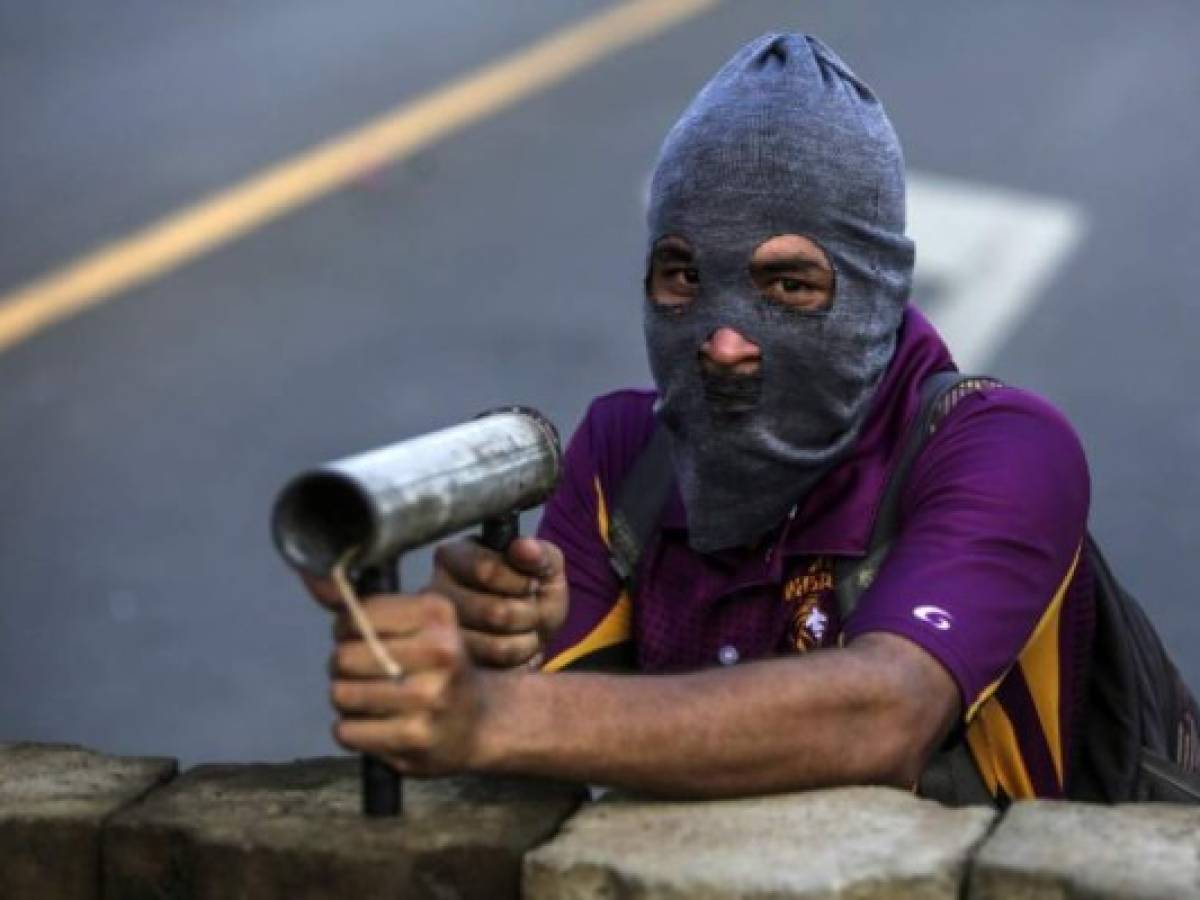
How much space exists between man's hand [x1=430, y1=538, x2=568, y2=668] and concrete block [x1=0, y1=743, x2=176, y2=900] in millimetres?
414

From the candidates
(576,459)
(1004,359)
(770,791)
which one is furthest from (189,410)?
(770,791)

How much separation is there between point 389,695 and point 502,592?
0.47 m

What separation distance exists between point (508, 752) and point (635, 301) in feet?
23.2

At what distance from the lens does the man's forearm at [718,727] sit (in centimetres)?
336

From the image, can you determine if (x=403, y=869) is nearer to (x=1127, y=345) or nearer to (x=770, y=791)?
(x=770, y=791)

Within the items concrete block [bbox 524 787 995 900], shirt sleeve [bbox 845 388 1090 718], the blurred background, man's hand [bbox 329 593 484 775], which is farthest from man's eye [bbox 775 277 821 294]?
the blurred background

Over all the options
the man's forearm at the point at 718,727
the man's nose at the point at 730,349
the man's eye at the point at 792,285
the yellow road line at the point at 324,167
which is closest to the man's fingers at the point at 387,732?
the man's forearm at the point at 718,727

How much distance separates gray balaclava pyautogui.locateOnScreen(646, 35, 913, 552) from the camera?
3.94 metres

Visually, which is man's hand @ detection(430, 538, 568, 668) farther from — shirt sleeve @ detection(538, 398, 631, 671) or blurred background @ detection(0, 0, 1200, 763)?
blurred background @ detection(0, 0, 1200, 763)

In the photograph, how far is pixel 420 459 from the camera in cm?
310

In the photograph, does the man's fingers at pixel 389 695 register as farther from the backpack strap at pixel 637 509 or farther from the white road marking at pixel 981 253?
the white road marking at pixel 981 253

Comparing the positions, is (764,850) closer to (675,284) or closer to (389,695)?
(389,695)

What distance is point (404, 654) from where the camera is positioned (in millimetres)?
3170

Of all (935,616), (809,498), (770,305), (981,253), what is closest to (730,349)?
(770,305)
